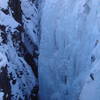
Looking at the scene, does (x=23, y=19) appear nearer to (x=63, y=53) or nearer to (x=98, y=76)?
(x=63, y=53)

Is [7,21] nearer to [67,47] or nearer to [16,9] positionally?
[16,9]

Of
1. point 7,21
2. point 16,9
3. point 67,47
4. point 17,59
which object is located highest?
point 16,9

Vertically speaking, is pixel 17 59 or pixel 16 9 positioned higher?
pixel 16 9

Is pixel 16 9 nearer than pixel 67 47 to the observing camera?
No

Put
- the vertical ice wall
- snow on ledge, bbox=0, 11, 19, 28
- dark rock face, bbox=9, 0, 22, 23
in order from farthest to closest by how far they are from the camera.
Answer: dark rock face, bbox=9, 0, 22, 23 → snow on ledge, bbox=0, 11, 19, 28 → the vertical ice wall

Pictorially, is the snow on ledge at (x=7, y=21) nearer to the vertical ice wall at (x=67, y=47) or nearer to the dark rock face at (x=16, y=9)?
the dark rock face at (x=16, y=9)

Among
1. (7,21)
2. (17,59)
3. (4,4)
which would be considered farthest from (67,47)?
(4,4)

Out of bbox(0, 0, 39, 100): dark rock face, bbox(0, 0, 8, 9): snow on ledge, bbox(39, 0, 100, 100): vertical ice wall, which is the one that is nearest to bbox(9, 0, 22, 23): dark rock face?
bbox(0, 0, 39, 100): dark rock face

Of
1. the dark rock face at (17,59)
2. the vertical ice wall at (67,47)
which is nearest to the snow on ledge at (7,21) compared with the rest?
the dark rock face at (17,59)

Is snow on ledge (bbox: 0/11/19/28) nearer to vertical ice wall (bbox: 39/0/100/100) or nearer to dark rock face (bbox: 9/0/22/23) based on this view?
dark rock face (bbox: 9/0/22/23)

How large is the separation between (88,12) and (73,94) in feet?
3.18

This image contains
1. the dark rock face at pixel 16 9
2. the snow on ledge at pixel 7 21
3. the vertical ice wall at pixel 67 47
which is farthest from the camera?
the dark rock face at pixel 16 9

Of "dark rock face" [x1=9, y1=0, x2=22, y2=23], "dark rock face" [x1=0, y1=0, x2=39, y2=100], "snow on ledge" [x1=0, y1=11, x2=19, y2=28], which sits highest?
"dark rock face" [x1=9, y1=0, x2=22, y2=23]

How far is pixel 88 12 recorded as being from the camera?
3711 millimetres
